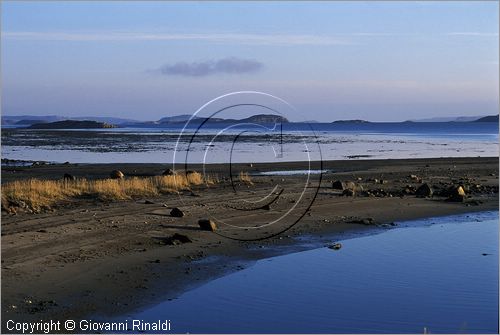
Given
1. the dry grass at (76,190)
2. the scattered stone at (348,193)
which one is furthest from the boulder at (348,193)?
the dry grass at (76,190)

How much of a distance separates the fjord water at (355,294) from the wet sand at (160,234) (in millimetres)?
895

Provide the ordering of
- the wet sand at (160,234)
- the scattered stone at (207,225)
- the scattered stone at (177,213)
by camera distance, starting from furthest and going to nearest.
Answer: the scattered stone at (177,213), the scattered stone at (207,225), the wet sand at (160,234)

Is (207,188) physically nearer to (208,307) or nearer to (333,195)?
(333,195)

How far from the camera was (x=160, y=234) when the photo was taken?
58.3 ft

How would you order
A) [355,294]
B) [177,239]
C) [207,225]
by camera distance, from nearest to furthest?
1. [355,294]
2. [177,239]
3. [207,225]

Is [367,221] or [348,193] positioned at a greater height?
[348,193]

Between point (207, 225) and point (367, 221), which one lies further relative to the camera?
point (367, 221)

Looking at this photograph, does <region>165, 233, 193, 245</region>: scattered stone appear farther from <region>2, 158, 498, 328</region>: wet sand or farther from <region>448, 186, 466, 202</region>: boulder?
<region>448, 186, 466, 202</region>: boulder

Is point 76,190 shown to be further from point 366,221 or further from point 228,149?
point 228,149

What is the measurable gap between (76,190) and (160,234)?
6603mm

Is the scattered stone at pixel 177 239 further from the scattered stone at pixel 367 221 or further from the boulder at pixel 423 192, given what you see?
the boulder at pixel 423 192

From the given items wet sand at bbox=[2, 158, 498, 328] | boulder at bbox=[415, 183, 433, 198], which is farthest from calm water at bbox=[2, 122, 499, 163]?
boulder at bbox=[415, 183, 433, 198]

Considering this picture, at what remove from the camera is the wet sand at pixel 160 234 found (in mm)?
12188

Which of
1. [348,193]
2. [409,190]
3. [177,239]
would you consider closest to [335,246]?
[177,239]
